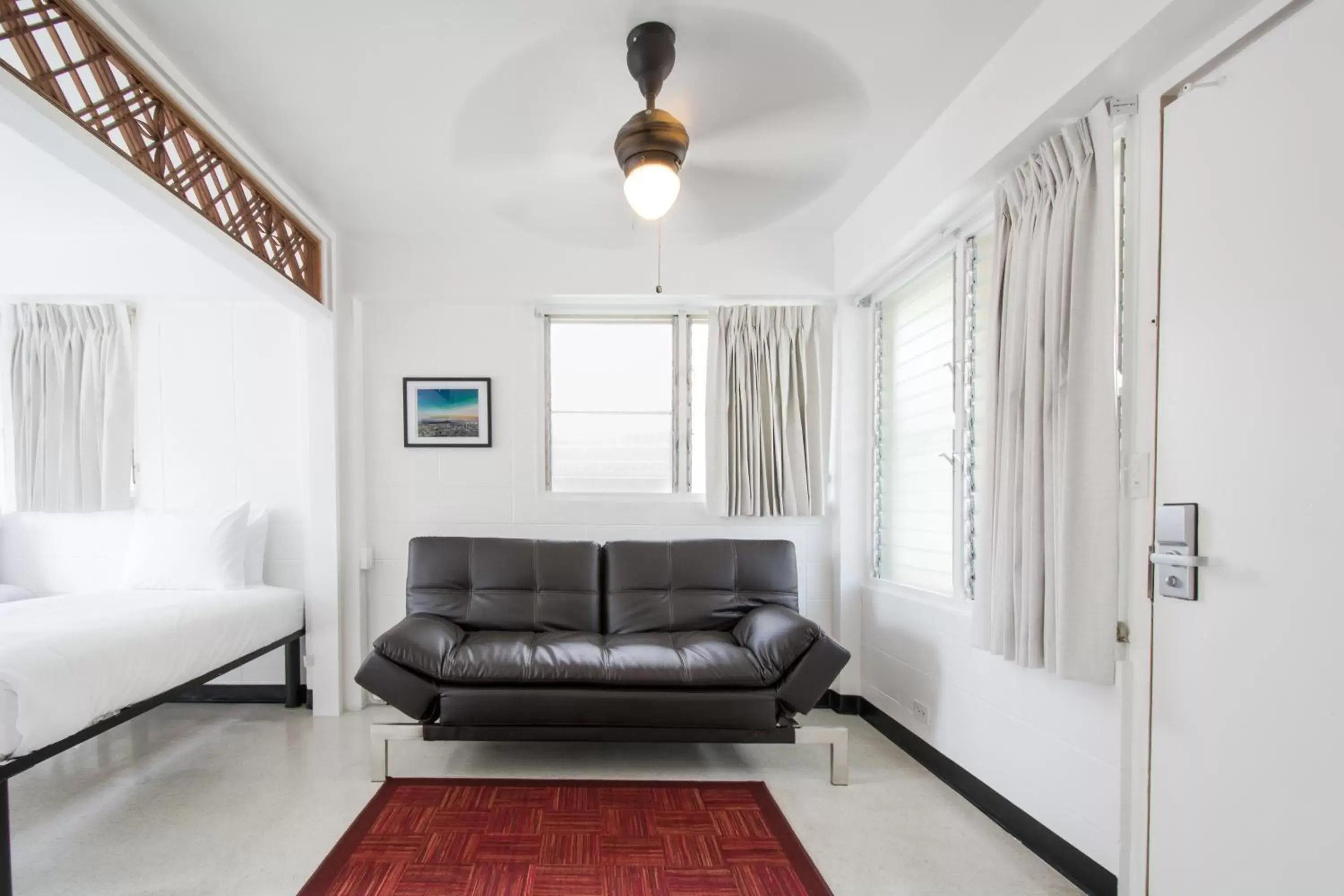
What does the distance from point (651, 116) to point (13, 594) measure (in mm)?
3876

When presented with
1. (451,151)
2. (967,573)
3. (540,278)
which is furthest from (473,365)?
(967,573)

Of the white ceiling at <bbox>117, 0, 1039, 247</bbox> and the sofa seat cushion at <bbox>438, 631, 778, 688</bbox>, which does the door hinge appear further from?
the sofa seat cushion at <bbox>438, 631, 778, 688</bbox>

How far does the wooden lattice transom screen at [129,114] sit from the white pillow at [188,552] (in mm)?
1415

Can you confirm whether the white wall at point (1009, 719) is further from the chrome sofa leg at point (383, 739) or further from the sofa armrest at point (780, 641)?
the chrome sofa leg at point (383, 739)

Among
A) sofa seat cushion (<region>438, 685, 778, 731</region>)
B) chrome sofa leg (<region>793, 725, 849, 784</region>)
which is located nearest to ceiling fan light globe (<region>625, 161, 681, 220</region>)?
sofa seat cushion (<region>438, 685, 778, 731</region>)

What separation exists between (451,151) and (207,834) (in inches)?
103

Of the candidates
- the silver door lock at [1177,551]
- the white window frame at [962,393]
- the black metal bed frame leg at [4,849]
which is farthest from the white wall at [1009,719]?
the black metal bed frame leg at [4,849]

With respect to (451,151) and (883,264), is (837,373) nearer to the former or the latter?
(883,264)

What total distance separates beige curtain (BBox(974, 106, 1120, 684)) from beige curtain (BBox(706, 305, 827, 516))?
134 cm

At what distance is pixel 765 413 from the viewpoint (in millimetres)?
3340

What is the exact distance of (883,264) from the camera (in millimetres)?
2850

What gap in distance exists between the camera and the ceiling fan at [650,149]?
188 centimetres

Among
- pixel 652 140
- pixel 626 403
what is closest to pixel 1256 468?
pixel 652 140

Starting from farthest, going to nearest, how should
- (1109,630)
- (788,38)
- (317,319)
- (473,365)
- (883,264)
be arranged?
1. (473,365)
2. (317,319)
3. (883,264)
4. (788,38)
5. (1109,630)
